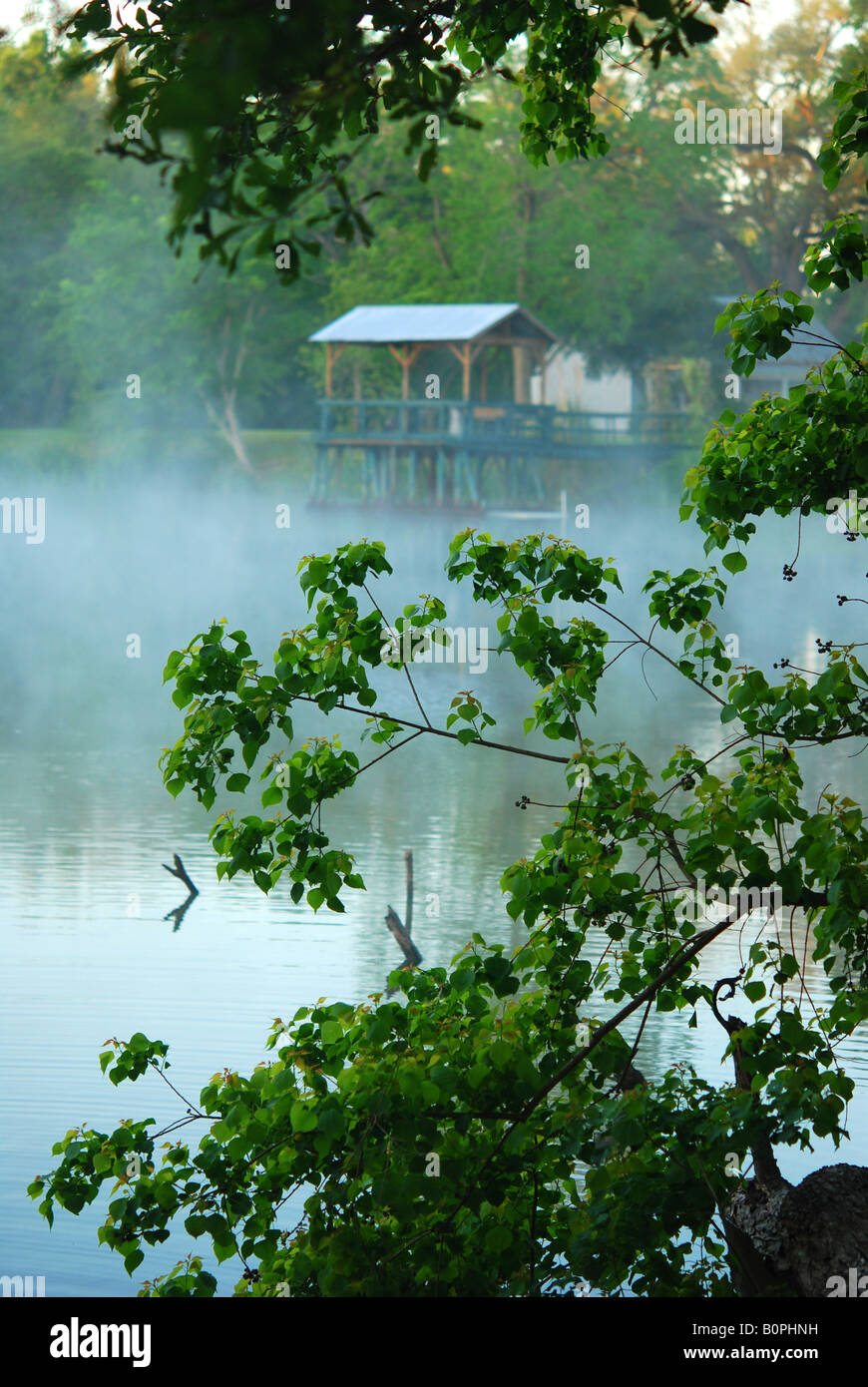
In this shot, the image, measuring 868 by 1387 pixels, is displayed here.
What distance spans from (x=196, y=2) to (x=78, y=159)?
42.6 m

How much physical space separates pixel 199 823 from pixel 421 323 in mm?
22293

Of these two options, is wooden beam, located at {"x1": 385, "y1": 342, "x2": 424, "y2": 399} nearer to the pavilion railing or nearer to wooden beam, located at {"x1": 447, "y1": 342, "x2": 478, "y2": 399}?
the pavilion railing

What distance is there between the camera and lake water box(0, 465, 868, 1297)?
9.02 m

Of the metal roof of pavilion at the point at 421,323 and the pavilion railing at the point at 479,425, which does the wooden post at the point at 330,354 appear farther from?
the pavilion railing at the point at 479,425

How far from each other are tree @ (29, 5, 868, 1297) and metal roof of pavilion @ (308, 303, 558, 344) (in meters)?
→ 30.6

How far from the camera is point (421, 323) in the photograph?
118 feet

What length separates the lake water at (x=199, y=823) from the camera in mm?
9016

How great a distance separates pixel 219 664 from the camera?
418 cm

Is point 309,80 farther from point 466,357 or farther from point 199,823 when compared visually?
point 466,357

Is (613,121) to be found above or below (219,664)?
above
